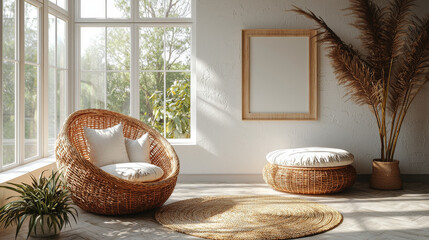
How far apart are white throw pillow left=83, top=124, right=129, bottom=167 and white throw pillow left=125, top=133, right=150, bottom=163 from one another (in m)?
0.08

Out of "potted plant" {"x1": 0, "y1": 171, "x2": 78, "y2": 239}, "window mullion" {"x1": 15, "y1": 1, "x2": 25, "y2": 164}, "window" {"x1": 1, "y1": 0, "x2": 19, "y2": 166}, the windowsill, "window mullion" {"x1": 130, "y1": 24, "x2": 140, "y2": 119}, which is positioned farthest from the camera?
"window mullion" {"x1": 130, "y1": 24, "x2": 140, "y2": 119}

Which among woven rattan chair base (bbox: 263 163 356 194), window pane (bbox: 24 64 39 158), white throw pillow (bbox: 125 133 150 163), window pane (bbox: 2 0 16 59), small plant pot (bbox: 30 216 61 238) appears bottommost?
small plant pot (bbox: 30 216 61 238)

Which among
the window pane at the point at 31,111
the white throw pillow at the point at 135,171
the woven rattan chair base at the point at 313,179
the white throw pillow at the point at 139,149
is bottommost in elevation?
the woven rattan chair base at the point at 313,179

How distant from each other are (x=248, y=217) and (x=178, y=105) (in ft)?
7.45

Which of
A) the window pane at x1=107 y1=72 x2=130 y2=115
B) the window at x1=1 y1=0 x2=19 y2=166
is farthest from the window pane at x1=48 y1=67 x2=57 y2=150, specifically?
the window at x1=1 y1=0 x2=19 y2=166

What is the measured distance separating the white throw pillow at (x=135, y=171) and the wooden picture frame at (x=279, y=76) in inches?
72.0

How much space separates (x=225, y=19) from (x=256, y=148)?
1.69 m

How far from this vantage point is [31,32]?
409 centimetres

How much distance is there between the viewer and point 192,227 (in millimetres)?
3238

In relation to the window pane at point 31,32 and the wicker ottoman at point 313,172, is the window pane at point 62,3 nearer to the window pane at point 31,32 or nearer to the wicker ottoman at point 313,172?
the window pane at point 31,32

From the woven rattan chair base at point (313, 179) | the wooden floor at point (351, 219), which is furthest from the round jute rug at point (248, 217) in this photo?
the woven rattan chair base at point (313, 179)

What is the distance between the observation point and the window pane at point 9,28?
3.56 metres

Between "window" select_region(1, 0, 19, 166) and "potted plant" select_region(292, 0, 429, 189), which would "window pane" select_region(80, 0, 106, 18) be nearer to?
"window" select_region(1, 0, 19, 166)

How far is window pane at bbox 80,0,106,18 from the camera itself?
17.5 ft
